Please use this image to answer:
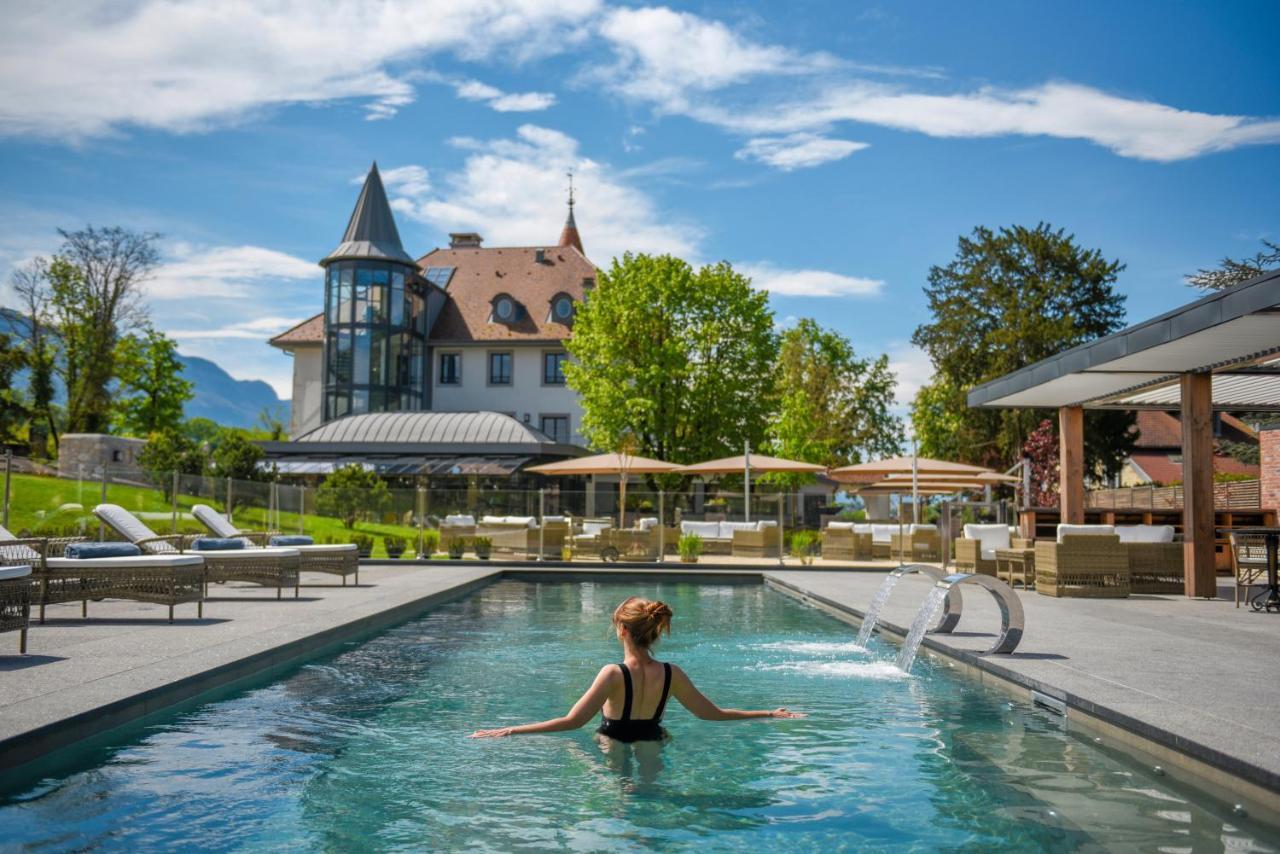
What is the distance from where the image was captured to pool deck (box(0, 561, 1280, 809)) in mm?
5387

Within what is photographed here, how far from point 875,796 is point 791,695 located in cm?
262

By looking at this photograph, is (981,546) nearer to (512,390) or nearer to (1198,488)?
(1198,488)

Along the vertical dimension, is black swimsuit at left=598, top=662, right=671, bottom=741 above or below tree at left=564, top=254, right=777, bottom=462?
below

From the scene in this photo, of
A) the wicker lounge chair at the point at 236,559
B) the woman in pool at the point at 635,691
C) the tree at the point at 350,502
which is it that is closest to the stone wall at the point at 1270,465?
the tree at the point at 350,502

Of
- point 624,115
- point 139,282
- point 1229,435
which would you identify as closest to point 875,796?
point 624,115

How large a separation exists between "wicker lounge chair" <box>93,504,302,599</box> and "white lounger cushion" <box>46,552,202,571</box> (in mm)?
2366

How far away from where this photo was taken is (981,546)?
58.1ft

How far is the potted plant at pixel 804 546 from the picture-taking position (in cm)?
2311

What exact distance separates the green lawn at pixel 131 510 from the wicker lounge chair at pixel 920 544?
36.4 ft

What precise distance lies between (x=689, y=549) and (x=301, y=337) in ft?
114

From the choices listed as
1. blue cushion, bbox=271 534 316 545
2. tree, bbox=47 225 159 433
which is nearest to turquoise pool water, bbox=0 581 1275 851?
blue cushion, bbox=271 534 316 545

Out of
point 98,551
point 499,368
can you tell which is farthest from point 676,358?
point 98,551

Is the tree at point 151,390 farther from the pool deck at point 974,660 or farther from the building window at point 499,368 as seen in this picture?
the pool deck at point 974,660

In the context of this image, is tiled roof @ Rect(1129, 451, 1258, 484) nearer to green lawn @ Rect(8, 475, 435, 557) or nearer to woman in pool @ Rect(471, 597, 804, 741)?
green lawn @ Rect(8, 475, 435, 557)
